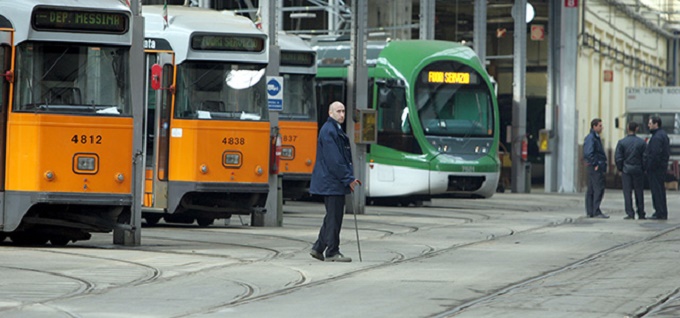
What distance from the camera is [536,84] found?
56.6 m

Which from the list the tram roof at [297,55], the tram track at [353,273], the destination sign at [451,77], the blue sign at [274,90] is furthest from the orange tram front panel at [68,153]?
the destination sign at [451,77]

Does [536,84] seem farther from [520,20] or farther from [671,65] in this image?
[671,65]

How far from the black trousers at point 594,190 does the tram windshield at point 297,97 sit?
17.7ft

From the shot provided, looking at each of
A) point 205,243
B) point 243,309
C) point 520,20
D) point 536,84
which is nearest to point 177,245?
point 205,243

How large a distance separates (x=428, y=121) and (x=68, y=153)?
48.4 feet

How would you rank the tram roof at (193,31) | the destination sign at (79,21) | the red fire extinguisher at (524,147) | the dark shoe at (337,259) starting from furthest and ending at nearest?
1. the red fire extinguisher at (524,147)
2. the tram roof at (193,31)
3. the destination sign at (79,21)
4. the dark shoe at (337,259)

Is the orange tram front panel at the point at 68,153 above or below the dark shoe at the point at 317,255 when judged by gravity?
above

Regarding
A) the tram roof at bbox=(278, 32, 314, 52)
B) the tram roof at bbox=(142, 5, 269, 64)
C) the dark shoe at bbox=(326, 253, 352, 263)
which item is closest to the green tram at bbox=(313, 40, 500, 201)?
the tram roof at bbox=(278, 32, 314, 52)

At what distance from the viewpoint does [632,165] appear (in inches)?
1094

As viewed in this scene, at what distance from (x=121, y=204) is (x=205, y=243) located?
214 cm

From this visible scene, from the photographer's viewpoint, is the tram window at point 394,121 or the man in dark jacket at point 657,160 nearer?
the man in dark jacket at point 657,160

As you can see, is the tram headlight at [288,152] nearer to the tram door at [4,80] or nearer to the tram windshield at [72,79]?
the tram windshield at [72,79]

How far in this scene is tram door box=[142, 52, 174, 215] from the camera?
22.6 meters

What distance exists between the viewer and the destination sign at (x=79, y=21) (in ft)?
58.0
